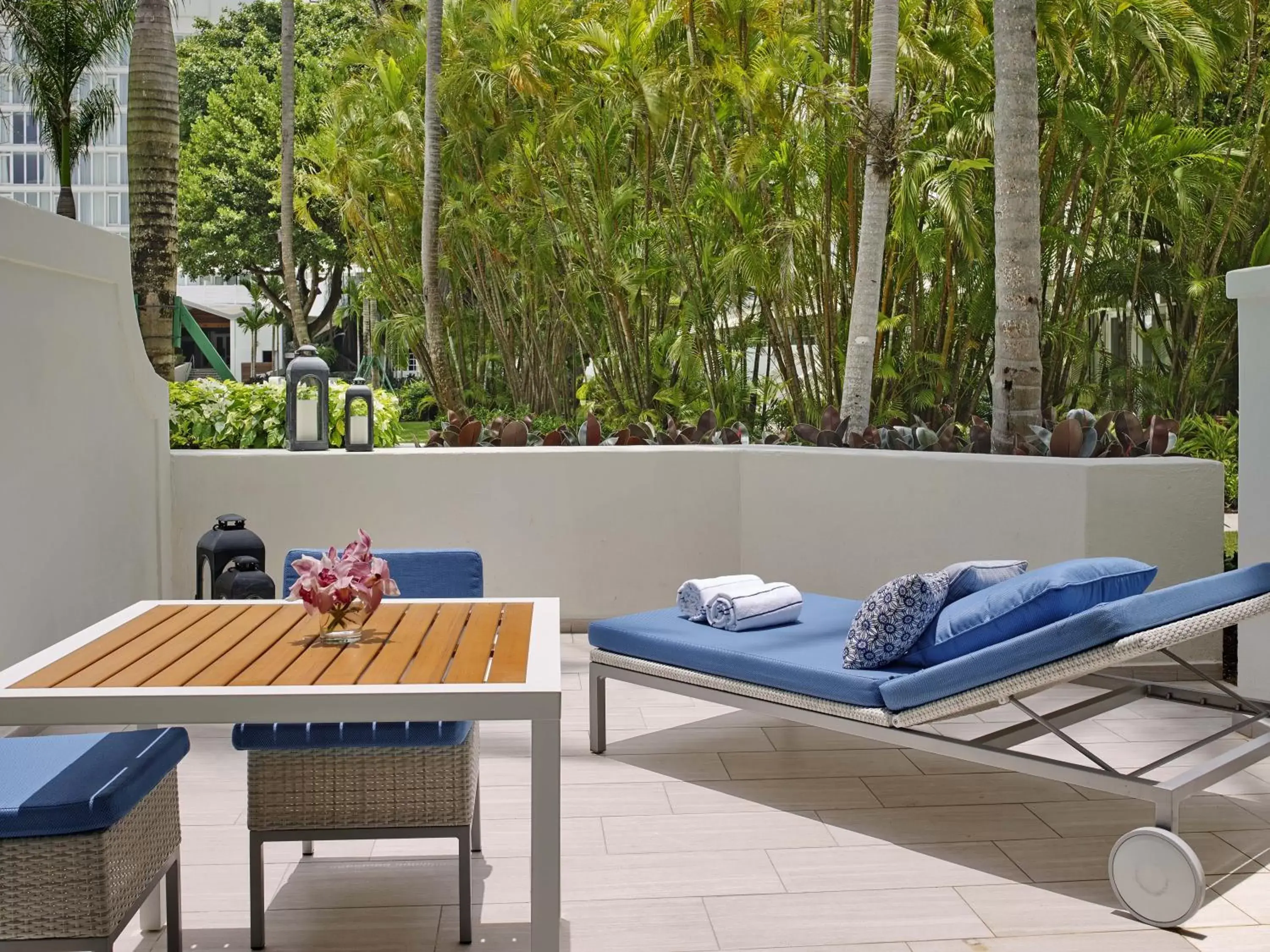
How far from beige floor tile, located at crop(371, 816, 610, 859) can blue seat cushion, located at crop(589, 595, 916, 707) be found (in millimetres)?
548

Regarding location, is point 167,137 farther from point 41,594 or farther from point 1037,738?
point 1037,738

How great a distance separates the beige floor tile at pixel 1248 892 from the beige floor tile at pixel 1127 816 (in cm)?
33

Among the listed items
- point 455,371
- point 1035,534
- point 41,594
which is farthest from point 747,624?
point 455,371

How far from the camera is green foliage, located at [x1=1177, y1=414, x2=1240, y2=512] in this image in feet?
30.1

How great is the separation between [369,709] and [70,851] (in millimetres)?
553

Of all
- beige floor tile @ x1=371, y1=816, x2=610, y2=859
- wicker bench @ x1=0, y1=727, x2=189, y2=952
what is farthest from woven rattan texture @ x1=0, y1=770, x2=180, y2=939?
beige floor tile @ x1=371, y1=816, x2=610, y2=859

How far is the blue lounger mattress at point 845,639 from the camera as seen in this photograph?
2.81 m

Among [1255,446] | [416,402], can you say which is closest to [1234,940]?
[1255,446]

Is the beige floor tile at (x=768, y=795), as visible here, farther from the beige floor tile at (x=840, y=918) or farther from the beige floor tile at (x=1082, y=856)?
the beige floor tile at (x=840, y=918)

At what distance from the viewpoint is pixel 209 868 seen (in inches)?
118

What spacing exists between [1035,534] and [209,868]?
3.22 m

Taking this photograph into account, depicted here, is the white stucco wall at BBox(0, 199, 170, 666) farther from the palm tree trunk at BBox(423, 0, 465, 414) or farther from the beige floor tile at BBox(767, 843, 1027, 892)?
the palm tree trunk at BBox(423, 0, 465, 414)

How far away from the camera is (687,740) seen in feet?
13.5

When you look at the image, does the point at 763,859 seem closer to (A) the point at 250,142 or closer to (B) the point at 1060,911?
(B) the point at 1060,911
